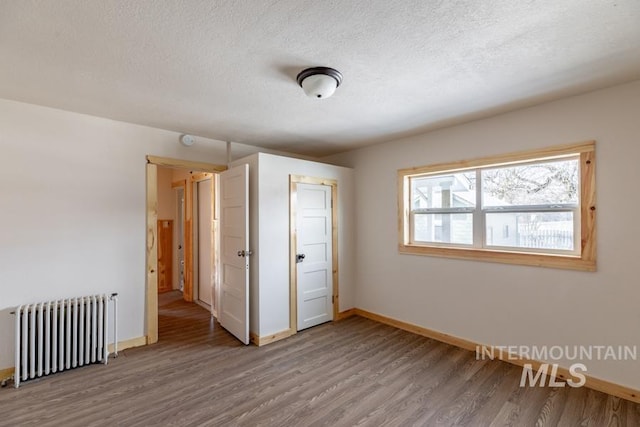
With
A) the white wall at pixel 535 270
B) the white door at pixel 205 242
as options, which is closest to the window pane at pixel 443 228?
the white wall at pixel 535 270

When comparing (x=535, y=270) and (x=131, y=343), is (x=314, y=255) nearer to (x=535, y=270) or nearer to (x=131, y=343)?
(x=131, y=343)

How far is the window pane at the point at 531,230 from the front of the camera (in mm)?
2682

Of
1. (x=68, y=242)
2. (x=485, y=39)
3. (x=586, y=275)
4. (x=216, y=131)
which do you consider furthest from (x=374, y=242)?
(x=68, y=242)

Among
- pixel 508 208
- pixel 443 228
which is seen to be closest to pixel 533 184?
pixel 508 208

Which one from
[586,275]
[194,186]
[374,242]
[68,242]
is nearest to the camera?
[586,275]

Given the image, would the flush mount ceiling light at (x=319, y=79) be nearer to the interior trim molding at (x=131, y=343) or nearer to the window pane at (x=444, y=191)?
the window pane at (x=444, y=191)

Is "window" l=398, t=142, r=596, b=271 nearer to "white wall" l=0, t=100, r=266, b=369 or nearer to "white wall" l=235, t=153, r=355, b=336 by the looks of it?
"white wall" l=235, t=153, r=355, b=336

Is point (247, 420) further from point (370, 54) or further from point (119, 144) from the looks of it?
point (119, 144)

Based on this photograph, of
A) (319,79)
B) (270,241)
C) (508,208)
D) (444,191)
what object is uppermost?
(319,79)

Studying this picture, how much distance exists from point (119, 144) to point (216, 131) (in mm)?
1011

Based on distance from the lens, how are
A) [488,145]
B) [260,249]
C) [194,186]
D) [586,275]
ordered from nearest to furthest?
[586,275] < [488,145] < [260,249] < [194,186]

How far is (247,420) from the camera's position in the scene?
6.79 ft

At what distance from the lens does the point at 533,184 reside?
2865mm

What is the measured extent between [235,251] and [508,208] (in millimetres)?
3045
